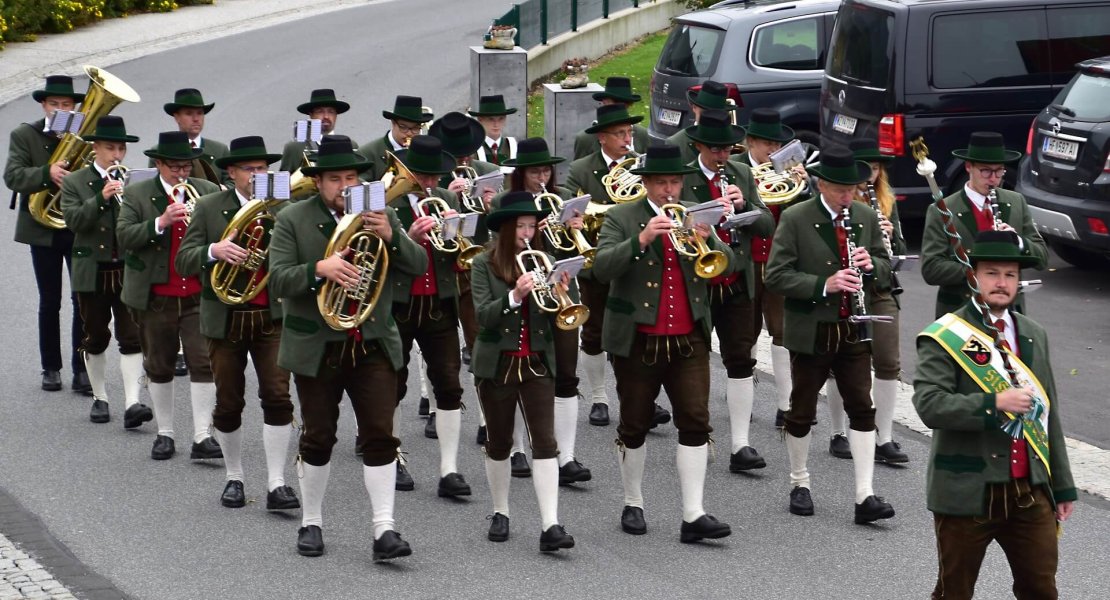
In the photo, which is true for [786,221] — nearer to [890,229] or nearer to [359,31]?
[890,229]

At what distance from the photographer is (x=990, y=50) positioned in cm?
1508

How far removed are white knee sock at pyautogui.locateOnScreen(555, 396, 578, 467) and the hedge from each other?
19231 mm

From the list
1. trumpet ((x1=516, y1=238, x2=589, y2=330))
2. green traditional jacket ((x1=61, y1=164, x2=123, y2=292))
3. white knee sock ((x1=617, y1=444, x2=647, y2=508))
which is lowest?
white knee sock ((x1=617, y1=444, x2=647, y2=508))

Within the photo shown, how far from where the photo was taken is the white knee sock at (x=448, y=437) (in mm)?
9438

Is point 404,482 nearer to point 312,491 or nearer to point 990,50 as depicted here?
point 312,491

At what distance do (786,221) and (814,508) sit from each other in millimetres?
1586

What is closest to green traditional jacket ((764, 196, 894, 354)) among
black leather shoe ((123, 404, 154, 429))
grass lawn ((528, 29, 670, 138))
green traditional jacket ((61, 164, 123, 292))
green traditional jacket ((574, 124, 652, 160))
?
green traditional jacket ((574, 124, 652, 160))

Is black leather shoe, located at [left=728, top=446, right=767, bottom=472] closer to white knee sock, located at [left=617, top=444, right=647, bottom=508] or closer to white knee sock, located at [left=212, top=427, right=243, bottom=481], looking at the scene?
white knee sock, located at [left=617, top=444, right=647, bottom=508]

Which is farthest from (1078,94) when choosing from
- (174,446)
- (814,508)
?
(174,446)

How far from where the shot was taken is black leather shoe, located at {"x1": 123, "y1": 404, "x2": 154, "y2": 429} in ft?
35.0

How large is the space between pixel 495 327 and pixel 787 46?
9.61 meters

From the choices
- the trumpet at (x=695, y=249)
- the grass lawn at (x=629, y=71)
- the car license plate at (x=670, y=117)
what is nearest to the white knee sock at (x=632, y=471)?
the trumpet at (x=695, y=249)

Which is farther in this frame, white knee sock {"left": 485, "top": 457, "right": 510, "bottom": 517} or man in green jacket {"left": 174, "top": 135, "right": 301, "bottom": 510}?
man in green jacket {"left": 174, "top": 135, "right": 301, "bottom": 510}

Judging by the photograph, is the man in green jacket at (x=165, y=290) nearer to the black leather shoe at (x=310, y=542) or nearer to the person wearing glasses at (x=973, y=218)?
the black leather shoe at (x=310, y=542)
